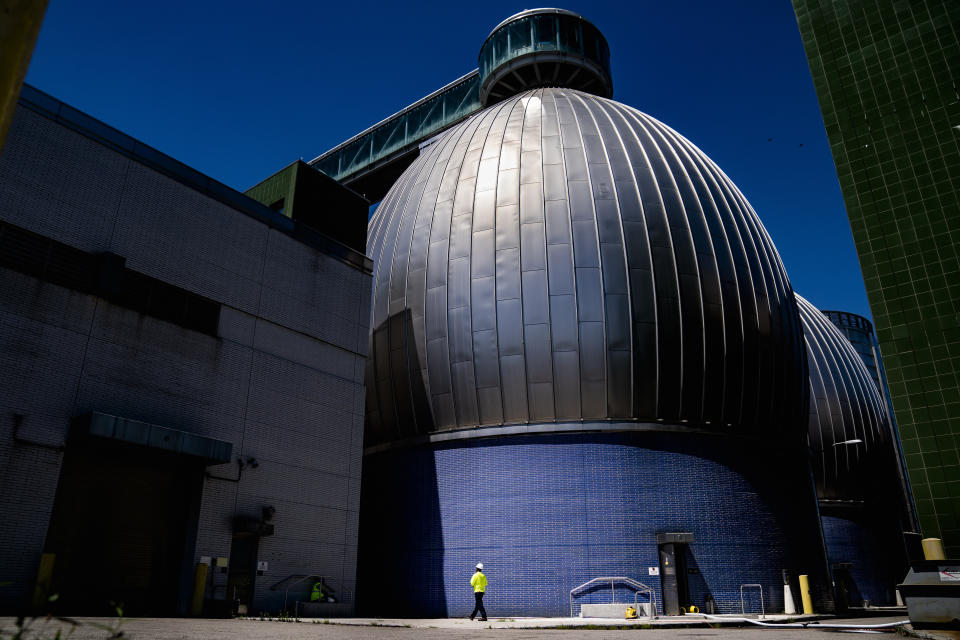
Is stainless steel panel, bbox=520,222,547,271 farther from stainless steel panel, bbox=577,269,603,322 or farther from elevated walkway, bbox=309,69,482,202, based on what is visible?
elevated walkway, bbox=309,69,482,202

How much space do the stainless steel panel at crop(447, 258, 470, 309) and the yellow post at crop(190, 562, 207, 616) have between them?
36.5 ft

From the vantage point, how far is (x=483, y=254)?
78.0 ft

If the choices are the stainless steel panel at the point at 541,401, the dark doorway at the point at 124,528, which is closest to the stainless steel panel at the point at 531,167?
the stainless steel panel at the point at 541,401

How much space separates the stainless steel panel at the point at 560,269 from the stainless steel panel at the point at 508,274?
1.11m

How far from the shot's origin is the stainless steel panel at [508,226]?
77.4 feet

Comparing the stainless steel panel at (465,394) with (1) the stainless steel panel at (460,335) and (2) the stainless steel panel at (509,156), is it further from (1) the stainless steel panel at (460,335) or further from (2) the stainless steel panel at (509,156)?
(2) the stainless steel panel at (509,156)

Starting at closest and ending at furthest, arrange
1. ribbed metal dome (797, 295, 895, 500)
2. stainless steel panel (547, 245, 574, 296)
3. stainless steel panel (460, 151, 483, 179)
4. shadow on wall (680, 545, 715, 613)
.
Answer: shadow on wall (680, 545, 715, 613) → stainless steel panel (547, 245, 574, 296) → stainless steel panel (460, 151, 483, 179) → ribbed metal dome (797, 295, 895, 500)

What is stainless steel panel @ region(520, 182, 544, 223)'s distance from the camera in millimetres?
23750

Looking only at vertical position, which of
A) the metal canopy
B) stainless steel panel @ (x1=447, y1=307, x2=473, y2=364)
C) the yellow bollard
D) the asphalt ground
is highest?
stainless steel panel @ (x1=447, y1=307, x2=473, y2=364)

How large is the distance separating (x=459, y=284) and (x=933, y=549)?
16.0 m

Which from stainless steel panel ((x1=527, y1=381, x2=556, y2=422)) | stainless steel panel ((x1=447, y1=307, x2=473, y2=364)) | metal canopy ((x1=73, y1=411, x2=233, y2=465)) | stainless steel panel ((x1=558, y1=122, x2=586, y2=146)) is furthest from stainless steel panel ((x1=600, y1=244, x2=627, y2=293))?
metal canopy ((x1=73, y1=411, x2=233, y2=465))

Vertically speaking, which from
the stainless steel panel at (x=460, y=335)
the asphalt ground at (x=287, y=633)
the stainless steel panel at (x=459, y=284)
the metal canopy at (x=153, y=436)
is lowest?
the asphalt ground at (x=287, y=633)

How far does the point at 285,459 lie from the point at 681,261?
14.5m

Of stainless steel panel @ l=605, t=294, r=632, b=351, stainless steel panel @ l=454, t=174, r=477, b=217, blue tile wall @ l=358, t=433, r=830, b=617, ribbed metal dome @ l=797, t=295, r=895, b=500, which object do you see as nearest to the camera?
blue tile wall @ l=358, t=433, r=830, b=617
